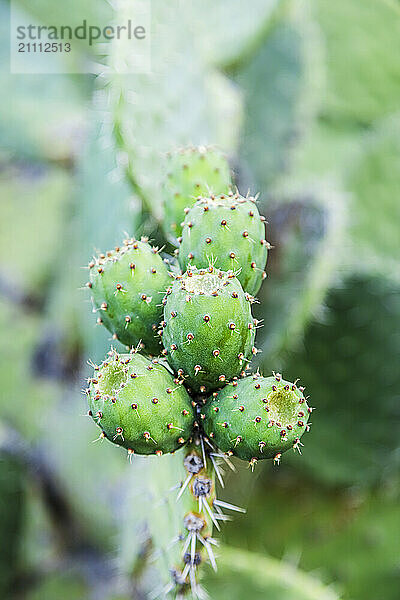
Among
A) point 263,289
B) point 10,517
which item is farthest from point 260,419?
point 10,517

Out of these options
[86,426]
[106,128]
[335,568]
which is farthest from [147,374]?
[335,568]

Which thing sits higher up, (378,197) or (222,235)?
(222,235)

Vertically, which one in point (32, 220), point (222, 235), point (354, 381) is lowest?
point (354, 381)

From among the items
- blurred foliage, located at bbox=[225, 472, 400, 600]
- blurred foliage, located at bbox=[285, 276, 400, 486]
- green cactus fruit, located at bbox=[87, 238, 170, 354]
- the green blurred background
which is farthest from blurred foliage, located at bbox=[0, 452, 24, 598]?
green cactus fruit, located at bbox=[87, 238, 170, 354]

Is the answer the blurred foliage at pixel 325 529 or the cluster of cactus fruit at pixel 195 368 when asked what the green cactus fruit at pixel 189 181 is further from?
the blurred foliage at pixel 325 529

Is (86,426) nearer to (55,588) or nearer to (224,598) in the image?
(55,588)

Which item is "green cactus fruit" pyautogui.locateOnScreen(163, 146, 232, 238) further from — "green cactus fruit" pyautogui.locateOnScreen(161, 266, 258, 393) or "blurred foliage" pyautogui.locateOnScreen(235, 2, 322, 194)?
"blurred foliage" pyautogui.locateOnScreen(235, 2, 322, 194)

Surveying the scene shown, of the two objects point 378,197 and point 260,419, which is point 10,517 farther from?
point 378,197
